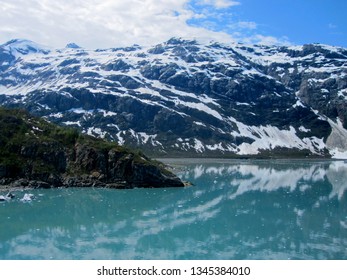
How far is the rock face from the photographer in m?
83.4

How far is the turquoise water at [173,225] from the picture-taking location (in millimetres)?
39969

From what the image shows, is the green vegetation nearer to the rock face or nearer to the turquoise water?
the rock face

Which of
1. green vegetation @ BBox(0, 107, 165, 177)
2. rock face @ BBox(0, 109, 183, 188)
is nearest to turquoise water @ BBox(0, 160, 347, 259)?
rock face @ BBox(0, 109, 183, 188)

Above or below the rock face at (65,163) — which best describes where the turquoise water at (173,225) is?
below

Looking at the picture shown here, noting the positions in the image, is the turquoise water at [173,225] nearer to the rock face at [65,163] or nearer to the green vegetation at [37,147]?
the rock face at [65,163]

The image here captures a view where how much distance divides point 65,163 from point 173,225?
42.2 metres

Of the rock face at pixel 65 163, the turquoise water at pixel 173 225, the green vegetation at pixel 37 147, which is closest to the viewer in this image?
the turquoise water at pixel 173 225

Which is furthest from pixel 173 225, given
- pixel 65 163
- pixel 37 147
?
pixel 37 147

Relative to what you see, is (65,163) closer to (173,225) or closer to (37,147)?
(37,147)

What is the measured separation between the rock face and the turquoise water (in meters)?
4.78

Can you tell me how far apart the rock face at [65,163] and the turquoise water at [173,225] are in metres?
4.78

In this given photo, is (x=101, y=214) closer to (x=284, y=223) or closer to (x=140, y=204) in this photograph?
(x=140, y=204)

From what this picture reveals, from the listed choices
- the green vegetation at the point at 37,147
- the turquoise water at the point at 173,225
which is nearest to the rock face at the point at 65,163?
the green vegetation at the point at 37,147
